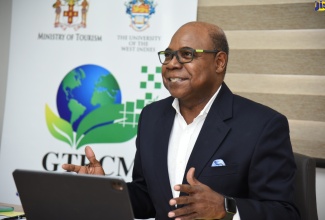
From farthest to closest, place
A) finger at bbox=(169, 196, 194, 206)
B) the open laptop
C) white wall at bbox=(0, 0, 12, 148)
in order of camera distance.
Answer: white wall at bbox=(0, 0, 12, 148), finger at bbox=(169, 196, 194, 206), the open laptop

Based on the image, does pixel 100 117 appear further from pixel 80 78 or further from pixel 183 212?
pixel 183 212

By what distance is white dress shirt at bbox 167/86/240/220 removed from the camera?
1965 mm

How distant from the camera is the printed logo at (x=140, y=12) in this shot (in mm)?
3488

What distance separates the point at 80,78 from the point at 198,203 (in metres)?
2.51

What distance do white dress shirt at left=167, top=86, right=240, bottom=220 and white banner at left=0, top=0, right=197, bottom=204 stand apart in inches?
51.8

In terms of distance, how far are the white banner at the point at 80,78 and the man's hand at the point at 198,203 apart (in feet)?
6.51

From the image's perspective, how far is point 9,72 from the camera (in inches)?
153

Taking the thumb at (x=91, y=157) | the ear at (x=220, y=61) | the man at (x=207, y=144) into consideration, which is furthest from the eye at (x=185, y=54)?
the thumb at (x=91, y=157)

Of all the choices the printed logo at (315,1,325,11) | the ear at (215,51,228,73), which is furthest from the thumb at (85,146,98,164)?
the printed logo at (315,1,325,11)

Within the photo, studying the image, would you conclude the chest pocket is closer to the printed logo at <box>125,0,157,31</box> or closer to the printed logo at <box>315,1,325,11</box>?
the printed logo at <box>315,1,325,11</box>

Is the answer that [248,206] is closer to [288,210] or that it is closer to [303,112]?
[288,210]

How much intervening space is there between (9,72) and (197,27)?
2.41 m

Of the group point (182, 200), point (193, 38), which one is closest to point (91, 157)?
point (182, 200)

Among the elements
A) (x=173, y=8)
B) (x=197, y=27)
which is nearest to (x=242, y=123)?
(x=197, y=27)
